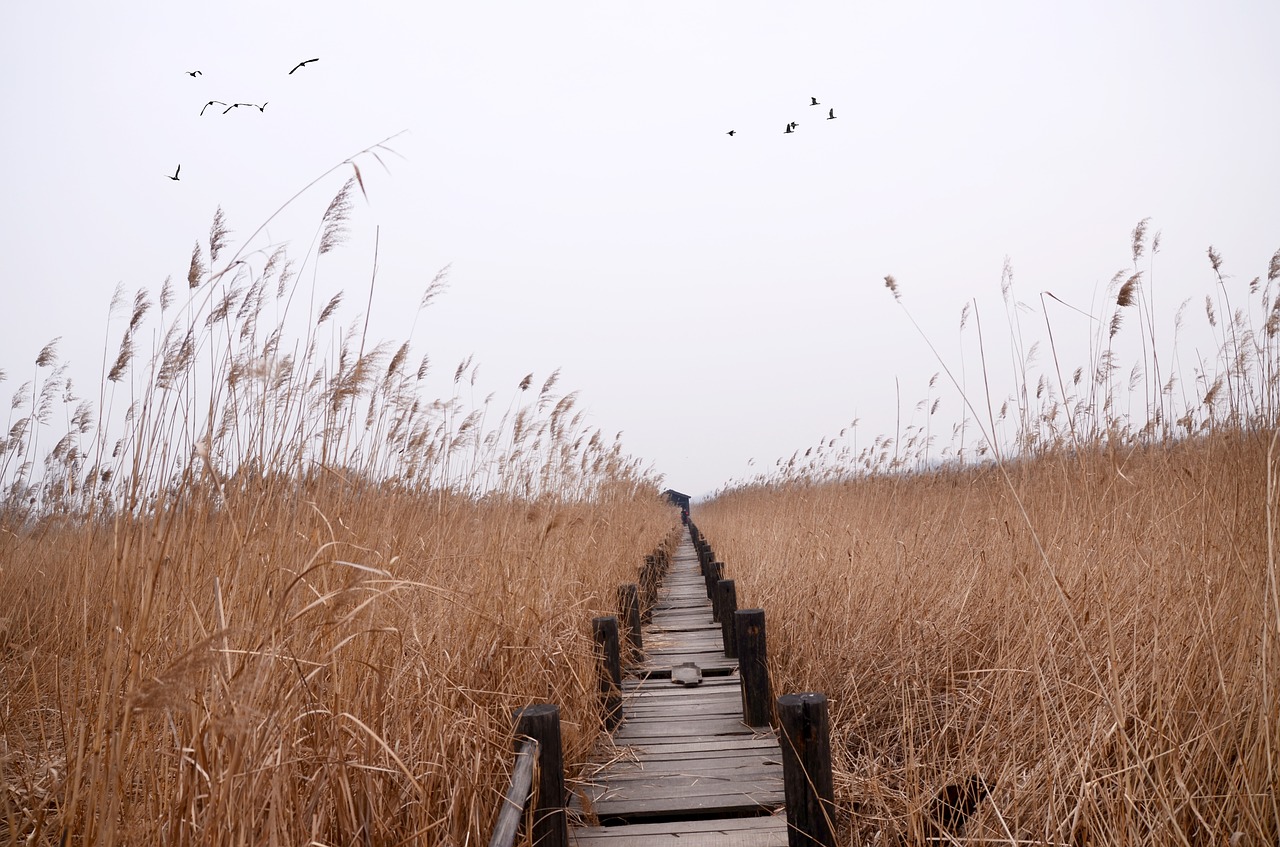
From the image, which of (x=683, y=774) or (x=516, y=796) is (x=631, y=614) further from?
(x=516, y=796)

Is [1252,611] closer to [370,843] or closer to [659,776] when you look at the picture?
[659,776]

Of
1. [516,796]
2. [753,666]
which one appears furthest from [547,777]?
[753,666]

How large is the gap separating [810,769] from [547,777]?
2.51 ft

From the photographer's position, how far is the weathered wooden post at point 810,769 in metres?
2.23

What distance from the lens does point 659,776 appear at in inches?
122

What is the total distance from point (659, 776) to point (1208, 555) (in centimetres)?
212

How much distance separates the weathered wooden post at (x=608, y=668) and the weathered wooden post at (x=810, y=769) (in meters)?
1.43

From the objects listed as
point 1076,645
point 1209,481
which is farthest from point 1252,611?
point 1209,481

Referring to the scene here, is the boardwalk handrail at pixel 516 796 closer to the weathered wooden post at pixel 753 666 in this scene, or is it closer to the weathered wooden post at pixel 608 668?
the weathered wooden post at pixel 608 668

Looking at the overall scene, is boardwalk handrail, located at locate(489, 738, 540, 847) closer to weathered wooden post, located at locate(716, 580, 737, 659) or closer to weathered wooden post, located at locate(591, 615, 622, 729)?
weathered wooden post, located at locate(591, 615, 622, 729)

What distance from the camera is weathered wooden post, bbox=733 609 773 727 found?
11.5 feet

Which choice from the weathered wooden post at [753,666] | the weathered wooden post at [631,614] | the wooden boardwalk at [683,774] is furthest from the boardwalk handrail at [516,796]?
the weathered wooden post at [631,614]

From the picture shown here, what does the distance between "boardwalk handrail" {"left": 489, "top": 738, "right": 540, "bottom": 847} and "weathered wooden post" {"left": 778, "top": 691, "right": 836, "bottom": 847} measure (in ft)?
2.43

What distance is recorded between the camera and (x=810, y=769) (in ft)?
7.29
